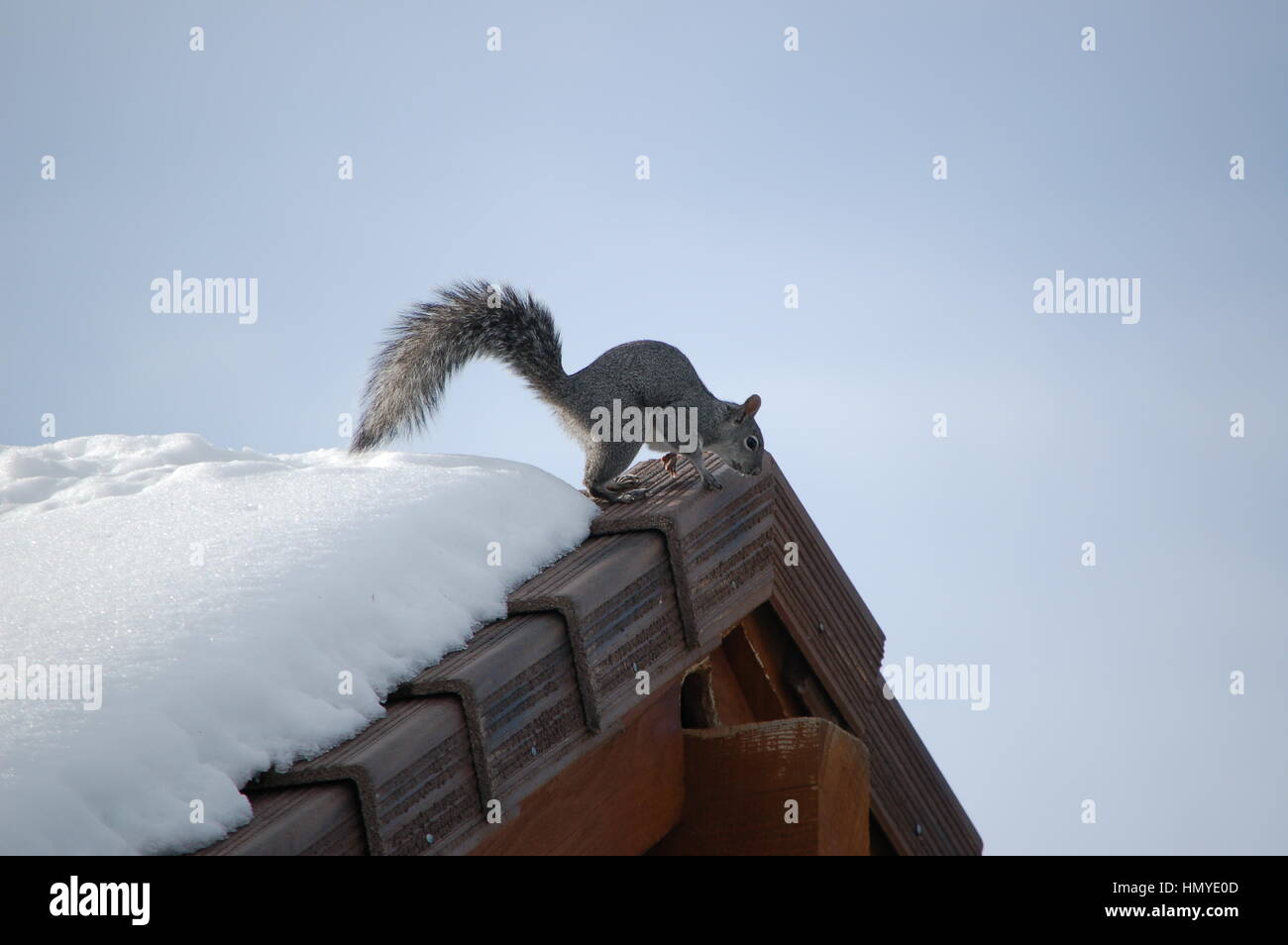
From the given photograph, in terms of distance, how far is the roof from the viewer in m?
1.88

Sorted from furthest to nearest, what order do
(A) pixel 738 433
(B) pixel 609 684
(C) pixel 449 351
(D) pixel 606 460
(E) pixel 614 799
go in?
(A) pixel 738 433 → (D) pixel 606 460 → (C) pixel 449 351 → (E) pixel 614 799 → (B) pixel 609 684

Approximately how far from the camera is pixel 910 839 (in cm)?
323

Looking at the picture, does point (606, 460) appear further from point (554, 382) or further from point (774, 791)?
point (774, 791)

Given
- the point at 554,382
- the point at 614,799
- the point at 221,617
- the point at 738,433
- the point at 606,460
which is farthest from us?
the point at 738,433

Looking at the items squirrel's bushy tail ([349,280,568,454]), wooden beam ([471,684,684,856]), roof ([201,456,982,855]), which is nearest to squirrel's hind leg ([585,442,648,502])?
squirrel's bushy tail ([349,280,568,454])

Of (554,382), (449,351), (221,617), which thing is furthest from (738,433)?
(221,617)

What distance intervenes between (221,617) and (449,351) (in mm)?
2406

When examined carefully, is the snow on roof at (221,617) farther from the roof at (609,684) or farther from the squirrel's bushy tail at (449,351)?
the squirrel's bushy tail at (449,351)

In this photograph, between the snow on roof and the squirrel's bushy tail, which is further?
the squirrel's bushy tail

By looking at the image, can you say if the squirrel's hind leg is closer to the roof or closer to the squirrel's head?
the squirrel's head

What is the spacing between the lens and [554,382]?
5195mm
